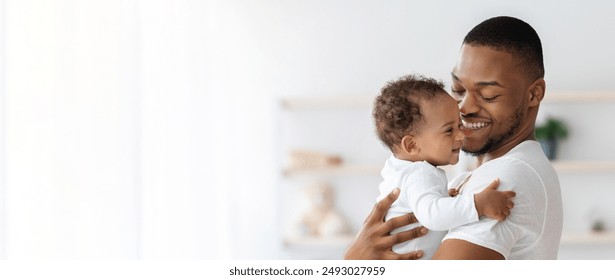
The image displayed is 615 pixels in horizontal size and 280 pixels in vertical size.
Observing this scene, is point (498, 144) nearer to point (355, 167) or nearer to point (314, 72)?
point (355, 167)

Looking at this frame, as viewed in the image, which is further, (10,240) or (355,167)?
(355,167)

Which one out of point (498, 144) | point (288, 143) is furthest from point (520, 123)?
point (288, 143)

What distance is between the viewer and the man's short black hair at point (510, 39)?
884 mm

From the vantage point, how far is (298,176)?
106 inches

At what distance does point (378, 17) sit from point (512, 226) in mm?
1824

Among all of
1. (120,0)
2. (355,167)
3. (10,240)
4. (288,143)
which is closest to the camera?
(10,240)

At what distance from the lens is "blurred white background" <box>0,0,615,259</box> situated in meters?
1.04

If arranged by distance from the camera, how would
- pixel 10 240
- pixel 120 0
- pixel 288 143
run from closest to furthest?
pixel 10 240
pixel 120 0
pixel 288 143

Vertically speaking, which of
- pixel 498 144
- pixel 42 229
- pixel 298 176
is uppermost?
pixel 498 144

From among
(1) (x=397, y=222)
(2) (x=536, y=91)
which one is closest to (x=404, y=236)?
(1) (x=397, y=222)

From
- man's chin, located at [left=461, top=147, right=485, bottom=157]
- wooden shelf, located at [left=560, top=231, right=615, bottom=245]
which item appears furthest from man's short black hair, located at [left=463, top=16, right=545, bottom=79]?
wooden shelf, located at [left=560, top=231, right=615, bottom=245]

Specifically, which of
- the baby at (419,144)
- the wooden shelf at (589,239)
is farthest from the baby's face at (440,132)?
the wooden shelf at (589,239)

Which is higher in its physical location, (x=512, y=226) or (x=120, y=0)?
(x=120, y=0)

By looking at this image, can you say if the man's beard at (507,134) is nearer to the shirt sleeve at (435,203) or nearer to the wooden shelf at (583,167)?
the shirt sleeve at (435,203)
